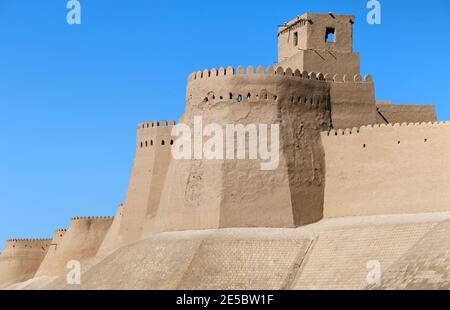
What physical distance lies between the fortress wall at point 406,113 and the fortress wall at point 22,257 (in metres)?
26.9

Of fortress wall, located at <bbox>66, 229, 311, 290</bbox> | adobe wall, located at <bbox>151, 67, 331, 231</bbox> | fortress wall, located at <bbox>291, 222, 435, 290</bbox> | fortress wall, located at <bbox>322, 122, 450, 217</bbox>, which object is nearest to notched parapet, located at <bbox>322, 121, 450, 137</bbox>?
fortress wall, located at <bbox>322, 122, 450, 217</bbox>

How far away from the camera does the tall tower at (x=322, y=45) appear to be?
46.5m

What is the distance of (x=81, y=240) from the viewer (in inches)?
2189

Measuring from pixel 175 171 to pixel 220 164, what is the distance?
3.34 m

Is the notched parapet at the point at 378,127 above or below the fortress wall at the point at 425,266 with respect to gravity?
above

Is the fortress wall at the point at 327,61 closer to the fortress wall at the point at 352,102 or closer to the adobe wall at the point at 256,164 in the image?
the fortress wall at the point at 352,102

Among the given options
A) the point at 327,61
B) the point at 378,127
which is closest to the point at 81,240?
the point at 327,61

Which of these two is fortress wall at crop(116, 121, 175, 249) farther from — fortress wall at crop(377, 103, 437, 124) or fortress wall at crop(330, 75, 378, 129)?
fortress wall at crop(377, 103, 437, 124)

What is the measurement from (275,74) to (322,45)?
18.2 feet

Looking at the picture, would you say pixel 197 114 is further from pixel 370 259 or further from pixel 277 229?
pixel 370 259

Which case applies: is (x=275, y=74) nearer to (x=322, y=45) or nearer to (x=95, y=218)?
(x=322, y=45)

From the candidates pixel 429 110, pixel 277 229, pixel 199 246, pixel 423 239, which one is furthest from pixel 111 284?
pixel 429 110

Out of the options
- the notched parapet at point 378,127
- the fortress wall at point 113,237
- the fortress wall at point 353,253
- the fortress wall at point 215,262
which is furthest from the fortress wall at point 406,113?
the fortress wall at point 113,237

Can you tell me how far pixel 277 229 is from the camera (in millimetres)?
40469
